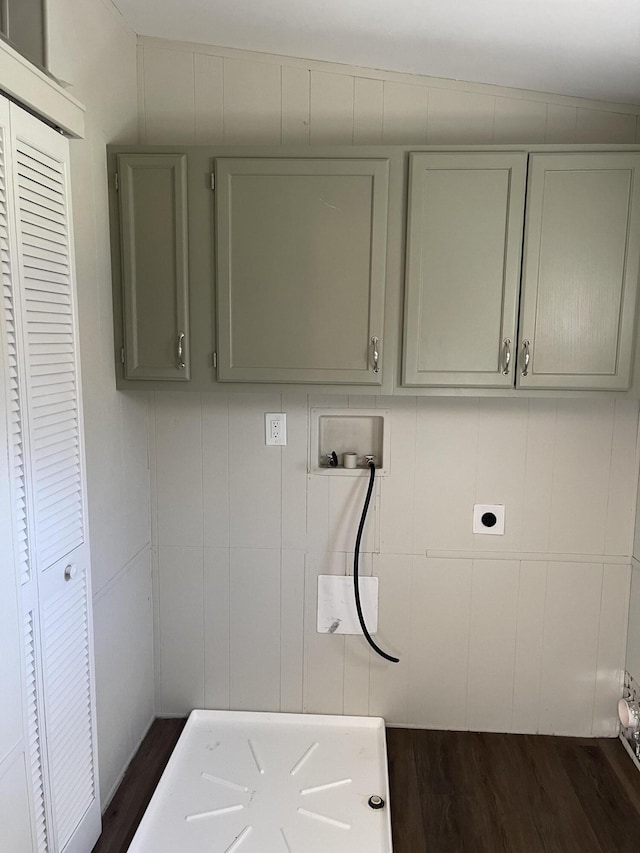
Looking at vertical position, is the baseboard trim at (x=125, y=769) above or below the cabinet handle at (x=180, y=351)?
below

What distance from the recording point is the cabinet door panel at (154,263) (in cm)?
183

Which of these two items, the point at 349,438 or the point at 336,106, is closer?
the point at 336,106

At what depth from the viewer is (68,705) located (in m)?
1.50

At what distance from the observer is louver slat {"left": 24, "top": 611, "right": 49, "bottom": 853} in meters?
1.30

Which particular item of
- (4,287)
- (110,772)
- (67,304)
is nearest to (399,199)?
(67,304)

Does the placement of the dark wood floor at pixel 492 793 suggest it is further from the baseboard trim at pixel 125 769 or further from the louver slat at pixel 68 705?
the louver slat at pixel 68 705

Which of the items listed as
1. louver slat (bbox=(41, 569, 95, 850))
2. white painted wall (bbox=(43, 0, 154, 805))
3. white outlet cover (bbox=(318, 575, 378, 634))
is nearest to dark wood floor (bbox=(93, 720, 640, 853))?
white painted wall (bbox=(43, 0, 154, 805))

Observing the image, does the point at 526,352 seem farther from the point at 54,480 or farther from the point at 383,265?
the point at 54,480

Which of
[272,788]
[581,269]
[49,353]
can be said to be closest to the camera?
[49,353]

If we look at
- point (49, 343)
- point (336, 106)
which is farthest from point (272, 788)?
point (336, 106)

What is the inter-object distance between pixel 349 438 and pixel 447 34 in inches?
51.9

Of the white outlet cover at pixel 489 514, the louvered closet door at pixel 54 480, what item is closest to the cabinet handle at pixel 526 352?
the white outlet cover at pixel 489 514

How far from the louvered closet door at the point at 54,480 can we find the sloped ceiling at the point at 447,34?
75 centimetres

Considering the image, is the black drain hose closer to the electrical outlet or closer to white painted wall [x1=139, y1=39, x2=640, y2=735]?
white painted wall [x1=139, y1=39, x2=640, y2=735]
